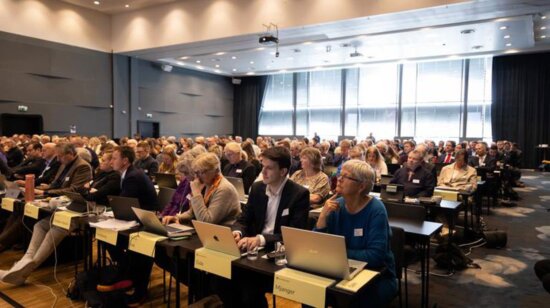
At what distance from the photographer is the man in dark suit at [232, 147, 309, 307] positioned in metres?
A: 2.45

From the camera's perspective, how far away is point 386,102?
18.0m

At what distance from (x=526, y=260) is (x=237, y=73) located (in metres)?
17.5

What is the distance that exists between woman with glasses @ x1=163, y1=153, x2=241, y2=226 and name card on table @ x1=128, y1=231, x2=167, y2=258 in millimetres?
382

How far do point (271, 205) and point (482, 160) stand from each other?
29.1 ft

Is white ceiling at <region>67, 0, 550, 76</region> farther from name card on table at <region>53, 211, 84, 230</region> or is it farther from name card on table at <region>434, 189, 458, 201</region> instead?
name card on table at <region>53, 211, 84, 230</region>

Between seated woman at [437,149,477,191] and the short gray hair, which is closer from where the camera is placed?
the short gray hair

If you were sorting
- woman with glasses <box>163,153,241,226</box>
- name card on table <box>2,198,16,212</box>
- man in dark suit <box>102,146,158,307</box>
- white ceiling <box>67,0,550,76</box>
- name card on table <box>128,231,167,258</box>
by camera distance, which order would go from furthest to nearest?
white ceiling <box>67,0,550,76</box> < name card on table <box>2,198,16,212</box> < man in dark suit <box>102,146,158,307</box> < woman with glasses <box>163,153,241,226</box> < name card on table <box>128,231,167,258</box>

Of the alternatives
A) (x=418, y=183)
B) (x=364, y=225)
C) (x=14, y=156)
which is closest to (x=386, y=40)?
(x=418, y=183)

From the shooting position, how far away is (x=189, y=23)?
12.9 m

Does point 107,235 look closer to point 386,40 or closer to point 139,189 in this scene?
point 139,189

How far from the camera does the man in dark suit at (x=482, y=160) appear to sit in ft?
29.4

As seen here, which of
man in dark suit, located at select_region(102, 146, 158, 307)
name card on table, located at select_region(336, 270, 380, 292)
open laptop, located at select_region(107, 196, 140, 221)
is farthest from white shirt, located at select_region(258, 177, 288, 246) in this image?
man in dark suit, located at select_region(102, 146, 158, 307)

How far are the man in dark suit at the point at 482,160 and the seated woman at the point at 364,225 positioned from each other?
764 centimetres

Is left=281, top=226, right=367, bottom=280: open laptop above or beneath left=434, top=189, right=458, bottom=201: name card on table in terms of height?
above
